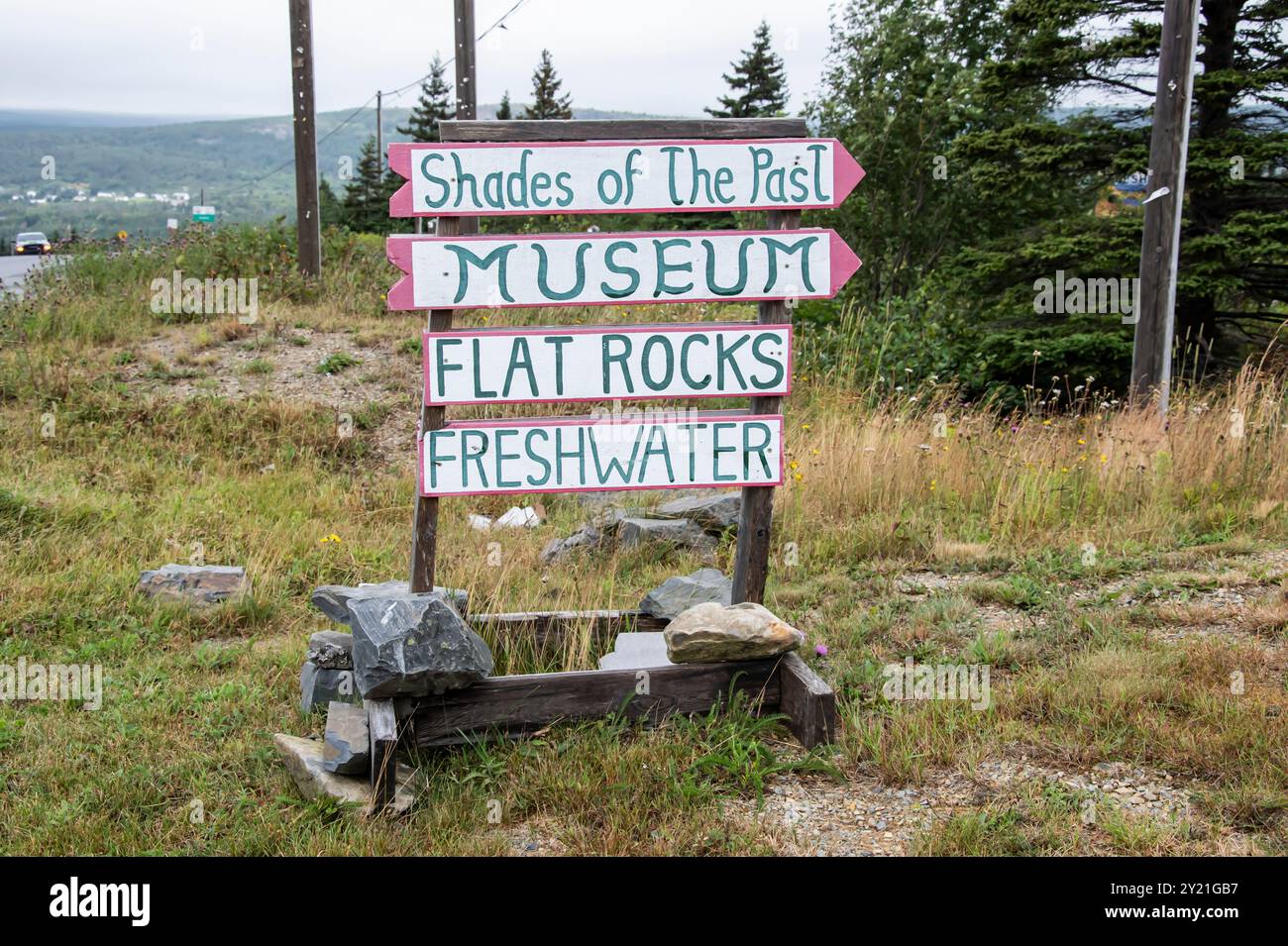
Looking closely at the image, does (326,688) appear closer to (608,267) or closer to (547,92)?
(608,267)

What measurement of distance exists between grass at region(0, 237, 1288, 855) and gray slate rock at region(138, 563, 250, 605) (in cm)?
12

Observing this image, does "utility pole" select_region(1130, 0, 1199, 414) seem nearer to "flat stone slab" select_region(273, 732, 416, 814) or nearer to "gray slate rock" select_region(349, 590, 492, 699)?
"gray slate rock" select_region(349, 590, 492, 699)

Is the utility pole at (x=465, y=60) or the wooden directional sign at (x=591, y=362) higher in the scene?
the utility pole at (x=465, y=60)

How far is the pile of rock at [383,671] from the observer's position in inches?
140

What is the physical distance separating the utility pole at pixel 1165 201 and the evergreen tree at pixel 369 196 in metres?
37.9

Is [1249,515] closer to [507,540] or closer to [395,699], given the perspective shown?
[507,540]

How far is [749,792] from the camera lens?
11.9 ft

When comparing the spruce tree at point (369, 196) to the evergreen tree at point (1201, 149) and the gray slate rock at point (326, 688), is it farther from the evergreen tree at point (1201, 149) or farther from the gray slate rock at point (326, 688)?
the gray slate rock at point (326, 688)

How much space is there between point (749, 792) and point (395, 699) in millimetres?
1366

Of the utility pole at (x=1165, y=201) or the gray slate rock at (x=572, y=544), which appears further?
the utility pole at (x=1165, y=201)

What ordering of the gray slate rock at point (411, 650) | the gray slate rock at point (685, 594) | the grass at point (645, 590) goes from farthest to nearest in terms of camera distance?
the gray slate rock at point (685, 594) → the gray slate rock at point (411, 650) → the grass at point (645, 590)

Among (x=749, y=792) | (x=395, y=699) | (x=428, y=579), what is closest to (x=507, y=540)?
(x=428, y=579)

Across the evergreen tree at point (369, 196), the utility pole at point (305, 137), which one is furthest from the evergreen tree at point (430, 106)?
the utility pole at point (305, 137)

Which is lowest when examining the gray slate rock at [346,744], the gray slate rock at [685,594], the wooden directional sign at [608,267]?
the gray slate rock at [346,744]
